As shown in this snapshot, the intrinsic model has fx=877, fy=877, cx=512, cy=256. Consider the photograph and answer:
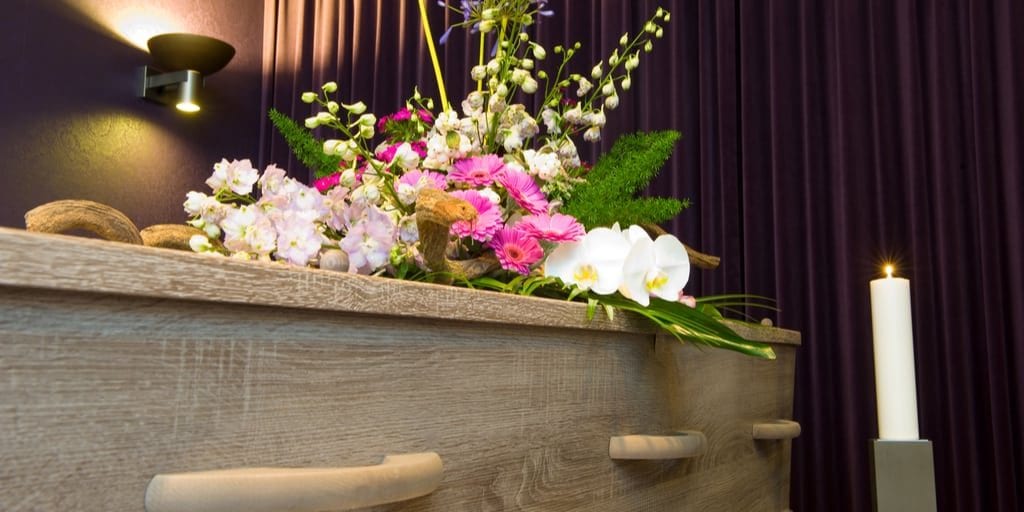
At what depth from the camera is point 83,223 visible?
19.6 inches

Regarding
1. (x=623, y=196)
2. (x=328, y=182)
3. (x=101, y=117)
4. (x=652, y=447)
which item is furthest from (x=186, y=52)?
(x=652, y=447)

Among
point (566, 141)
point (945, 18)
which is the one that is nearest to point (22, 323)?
point (566, 141)

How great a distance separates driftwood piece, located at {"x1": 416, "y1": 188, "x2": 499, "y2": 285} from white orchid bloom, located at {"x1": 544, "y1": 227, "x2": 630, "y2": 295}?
0.27 ft

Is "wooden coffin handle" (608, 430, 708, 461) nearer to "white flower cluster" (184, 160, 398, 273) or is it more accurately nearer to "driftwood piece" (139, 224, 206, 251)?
"white flower cluster" (184, 160, 398, 273)

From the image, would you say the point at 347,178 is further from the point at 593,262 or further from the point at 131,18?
the point at 131,18

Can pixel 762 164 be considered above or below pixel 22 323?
above

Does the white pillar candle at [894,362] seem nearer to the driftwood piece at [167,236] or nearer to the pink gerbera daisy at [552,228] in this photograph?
the pink gerbera daisy at [552,228]

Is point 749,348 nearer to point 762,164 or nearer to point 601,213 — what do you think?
point 601,213

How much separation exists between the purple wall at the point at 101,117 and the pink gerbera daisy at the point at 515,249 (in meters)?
2.01

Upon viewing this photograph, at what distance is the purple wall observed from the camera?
231 centimetres

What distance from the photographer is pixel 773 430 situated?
3.35 ft

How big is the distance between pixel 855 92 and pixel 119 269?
206 centimetres

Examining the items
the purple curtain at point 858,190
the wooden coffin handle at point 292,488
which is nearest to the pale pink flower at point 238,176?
the wooden coffin handle at point 292,488

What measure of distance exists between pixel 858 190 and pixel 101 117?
6.81 feet
